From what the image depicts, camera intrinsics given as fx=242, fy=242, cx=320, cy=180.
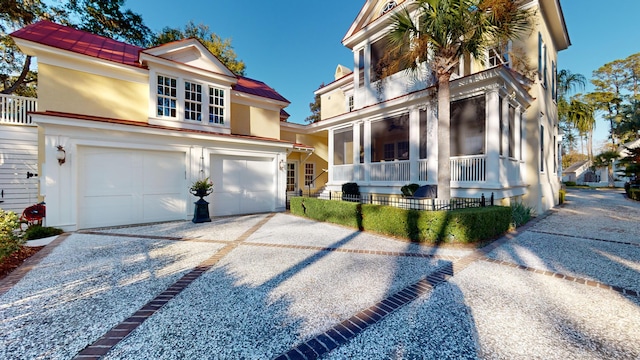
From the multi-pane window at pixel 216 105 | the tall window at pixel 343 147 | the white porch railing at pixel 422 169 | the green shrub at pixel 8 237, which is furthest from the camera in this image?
the tall window at pixel 343 147

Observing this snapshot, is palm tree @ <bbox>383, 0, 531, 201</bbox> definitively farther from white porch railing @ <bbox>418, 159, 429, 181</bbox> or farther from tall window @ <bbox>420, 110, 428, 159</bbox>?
tall window @ <bbox>420, 110, 428, 159</bbox>

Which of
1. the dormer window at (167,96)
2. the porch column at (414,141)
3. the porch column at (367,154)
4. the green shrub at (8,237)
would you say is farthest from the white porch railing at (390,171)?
the green shrub at (8,237)

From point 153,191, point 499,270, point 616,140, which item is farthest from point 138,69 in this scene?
point 616,140

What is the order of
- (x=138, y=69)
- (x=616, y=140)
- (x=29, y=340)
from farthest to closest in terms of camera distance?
(x=616, y=140) < (x=138, y=69) < (x=29, y=340)

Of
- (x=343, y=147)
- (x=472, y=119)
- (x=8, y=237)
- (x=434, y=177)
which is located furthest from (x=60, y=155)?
(x=472, y=119)

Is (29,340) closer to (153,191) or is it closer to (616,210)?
(153,191)

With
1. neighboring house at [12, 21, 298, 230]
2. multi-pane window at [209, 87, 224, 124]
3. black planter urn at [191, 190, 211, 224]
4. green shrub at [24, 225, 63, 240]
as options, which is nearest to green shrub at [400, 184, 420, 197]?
neighboring house at [12, 21, 298, 230]

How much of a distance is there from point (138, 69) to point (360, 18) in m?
10.2

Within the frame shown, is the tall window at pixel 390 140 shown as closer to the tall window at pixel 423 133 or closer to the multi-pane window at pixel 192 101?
the tall window at pixel 423 133

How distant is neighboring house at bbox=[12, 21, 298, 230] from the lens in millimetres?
7520

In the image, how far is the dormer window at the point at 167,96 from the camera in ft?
31.1

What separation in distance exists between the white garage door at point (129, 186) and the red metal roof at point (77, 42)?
3.64 metres

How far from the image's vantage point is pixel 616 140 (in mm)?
31188

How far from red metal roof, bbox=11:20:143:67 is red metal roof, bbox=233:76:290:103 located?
4.35 meters
